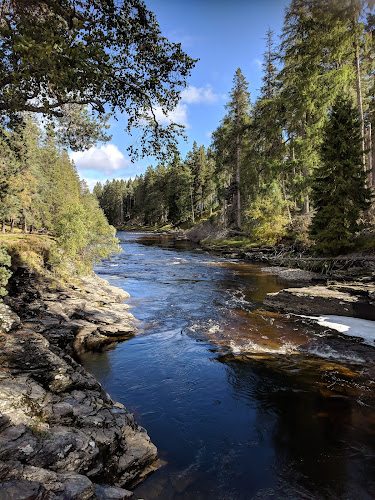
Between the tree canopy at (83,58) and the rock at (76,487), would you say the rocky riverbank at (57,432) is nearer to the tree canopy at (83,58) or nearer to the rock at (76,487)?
the rock at (76,487)

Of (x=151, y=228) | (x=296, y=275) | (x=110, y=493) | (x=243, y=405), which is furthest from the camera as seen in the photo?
(x=151, y=228)

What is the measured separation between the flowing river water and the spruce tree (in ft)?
28.6

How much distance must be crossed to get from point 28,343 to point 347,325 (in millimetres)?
12155

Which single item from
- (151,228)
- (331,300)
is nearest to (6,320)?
(331,300)

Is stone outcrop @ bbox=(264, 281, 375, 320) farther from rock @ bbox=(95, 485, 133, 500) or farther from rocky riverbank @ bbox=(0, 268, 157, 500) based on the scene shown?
rock @ bbox=(95, 485, 133, 500)

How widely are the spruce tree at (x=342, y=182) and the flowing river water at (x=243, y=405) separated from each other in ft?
28.6

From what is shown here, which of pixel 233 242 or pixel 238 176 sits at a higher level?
pixel 238 176

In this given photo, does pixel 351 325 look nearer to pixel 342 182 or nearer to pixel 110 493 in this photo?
pixel 342 182

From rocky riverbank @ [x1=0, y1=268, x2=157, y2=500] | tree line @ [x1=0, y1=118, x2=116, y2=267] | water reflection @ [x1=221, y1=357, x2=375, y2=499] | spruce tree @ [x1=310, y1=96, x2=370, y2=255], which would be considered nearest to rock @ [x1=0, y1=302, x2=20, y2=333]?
rocky riverbank @ [x1=0, y1=268, x2=157, y2=500]

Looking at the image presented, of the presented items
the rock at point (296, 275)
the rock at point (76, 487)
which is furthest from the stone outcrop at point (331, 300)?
the rock at point (76, 487)

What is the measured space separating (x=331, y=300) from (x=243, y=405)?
28.1ft

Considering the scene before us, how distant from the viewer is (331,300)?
14180mm

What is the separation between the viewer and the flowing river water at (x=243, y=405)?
5.37m

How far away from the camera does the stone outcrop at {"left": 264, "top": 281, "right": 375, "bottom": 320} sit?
1356 cm
